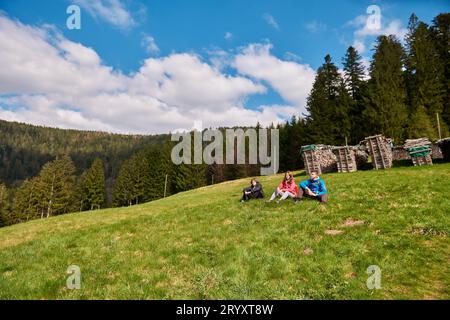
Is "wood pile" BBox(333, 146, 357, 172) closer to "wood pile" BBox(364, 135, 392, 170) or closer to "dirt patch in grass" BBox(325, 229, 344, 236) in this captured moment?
"wood pile" BBox(364, 135, 392, 170)

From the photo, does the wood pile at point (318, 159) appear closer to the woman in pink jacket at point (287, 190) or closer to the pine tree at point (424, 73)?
the woman in pink jacket at point (287, 190)

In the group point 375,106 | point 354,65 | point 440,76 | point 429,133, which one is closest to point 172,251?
point 429,133

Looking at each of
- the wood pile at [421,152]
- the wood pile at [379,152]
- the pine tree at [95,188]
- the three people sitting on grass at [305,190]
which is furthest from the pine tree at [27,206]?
the wood pile at [421,152]

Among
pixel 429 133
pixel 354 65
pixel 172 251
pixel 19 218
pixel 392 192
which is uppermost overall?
pixel 354 65

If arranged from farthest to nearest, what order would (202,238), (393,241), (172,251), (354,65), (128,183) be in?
(128,183)
(354,65)
(202,238)
(172,251)
(393,241)

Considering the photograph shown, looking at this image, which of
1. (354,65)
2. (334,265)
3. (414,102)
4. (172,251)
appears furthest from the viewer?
(354,65)

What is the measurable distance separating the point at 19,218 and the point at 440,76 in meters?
107

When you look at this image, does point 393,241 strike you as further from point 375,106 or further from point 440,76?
point 440,76

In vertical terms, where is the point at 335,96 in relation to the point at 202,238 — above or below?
above

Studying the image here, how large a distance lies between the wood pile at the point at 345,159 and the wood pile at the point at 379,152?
2.12 m

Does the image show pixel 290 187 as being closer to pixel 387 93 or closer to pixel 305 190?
pixel 305 190

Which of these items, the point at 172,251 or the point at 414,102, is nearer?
the point at 172,251

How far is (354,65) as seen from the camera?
72.7 m

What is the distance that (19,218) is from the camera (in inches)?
3216
